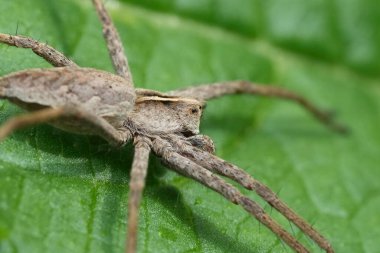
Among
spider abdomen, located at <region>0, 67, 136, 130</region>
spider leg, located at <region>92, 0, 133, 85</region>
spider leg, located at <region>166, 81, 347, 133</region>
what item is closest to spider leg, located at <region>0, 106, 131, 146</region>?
spider abdomen, located at <region>0, 67, 136, 130</region>

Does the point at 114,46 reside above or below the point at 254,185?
above

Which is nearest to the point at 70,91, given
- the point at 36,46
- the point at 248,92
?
the point at 36,46

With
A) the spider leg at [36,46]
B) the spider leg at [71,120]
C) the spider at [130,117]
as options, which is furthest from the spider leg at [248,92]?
the spider leg at [36,46]

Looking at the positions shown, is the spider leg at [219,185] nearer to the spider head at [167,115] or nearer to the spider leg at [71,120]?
the spider head at [167,115]

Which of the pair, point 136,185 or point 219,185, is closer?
point 136,185

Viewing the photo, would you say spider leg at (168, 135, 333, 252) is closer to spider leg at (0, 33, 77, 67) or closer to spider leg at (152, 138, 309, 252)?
spider leg at (152, 138, 309, 252)

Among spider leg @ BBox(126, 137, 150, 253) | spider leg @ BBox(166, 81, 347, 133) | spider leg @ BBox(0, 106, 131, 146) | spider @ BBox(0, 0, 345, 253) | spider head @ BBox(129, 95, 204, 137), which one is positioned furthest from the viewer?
spider leg @ BBox(166, 81, 347, 133)

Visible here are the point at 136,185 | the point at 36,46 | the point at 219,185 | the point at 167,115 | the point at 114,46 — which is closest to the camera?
the point at 136,185

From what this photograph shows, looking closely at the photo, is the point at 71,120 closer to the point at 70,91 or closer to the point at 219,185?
the point at 70,91
